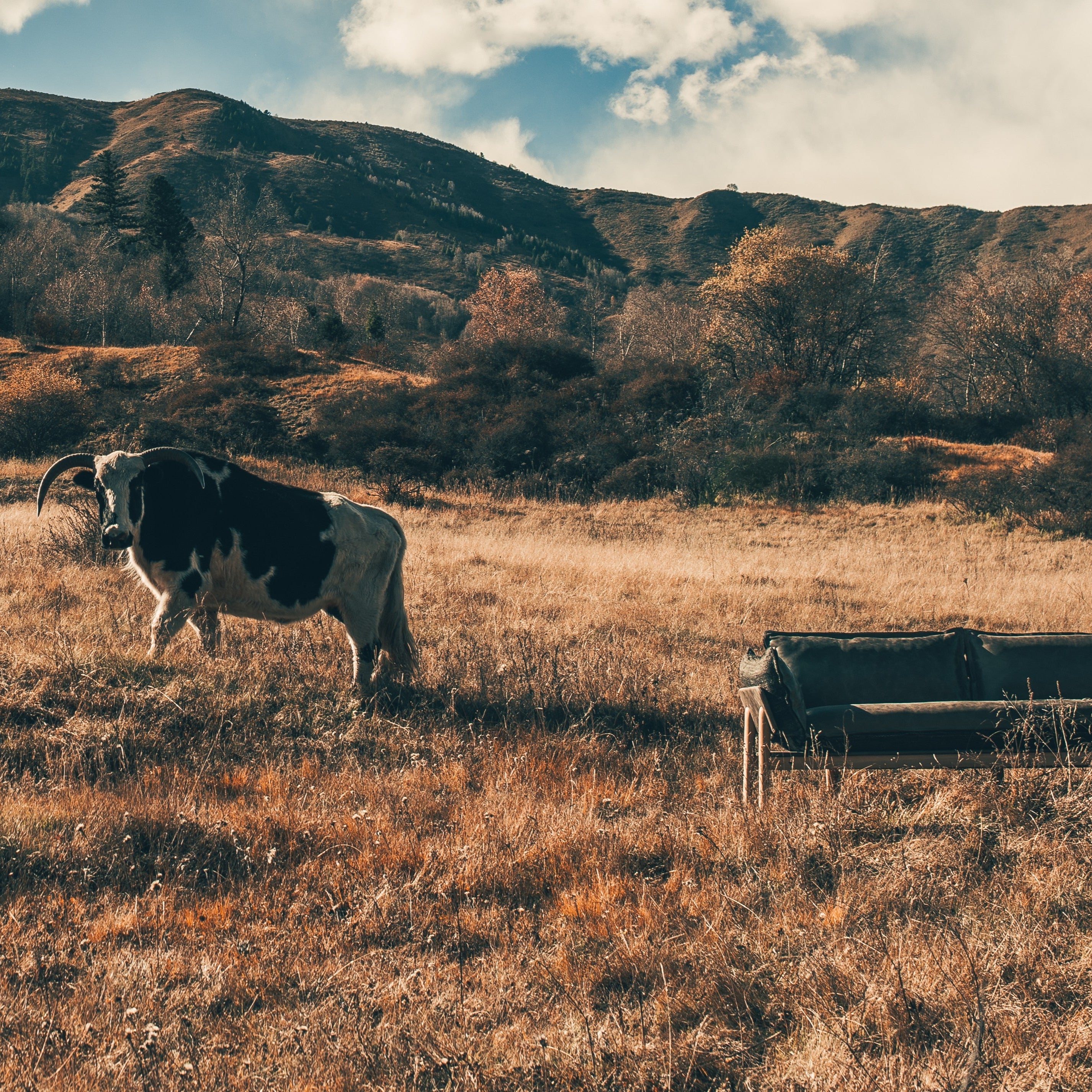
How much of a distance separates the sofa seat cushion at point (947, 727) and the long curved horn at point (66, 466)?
580 cm

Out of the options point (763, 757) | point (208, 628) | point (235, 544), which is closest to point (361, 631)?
point (235, 544)

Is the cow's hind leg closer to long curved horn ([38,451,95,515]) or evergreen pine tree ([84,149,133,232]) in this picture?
long curved horn ([38,451,95,515])

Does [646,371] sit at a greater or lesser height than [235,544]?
greater

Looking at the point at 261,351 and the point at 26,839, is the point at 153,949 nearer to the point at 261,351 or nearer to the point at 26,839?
the point at 26,839

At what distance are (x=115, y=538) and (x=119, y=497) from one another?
1.08 ft

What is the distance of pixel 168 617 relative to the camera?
627 centimetres

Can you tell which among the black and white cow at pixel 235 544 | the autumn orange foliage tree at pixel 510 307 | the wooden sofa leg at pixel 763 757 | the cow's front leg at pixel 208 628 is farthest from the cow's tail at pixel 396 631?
the autumn orange foliage tree at pixel 510 307

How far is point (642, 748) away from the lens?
5895 mm

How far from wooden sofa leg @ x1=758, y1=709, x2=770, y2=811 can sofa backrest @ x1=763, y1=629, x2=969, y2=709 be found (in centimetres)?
67

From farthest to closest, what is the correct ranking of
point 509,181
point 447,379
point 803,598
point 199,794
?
1. point 509,181
2. point 447,379
3. point 803,598
4. point 199,794

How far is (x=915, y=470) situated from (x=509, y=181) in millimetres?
171639

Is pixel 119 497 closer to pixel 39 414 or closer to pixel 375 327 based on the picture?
pixel 39 414

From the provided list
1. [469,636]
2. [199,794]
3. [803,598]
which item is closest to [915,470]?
[803,598]

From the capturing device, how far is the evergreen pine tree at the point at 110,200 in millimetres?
67750
